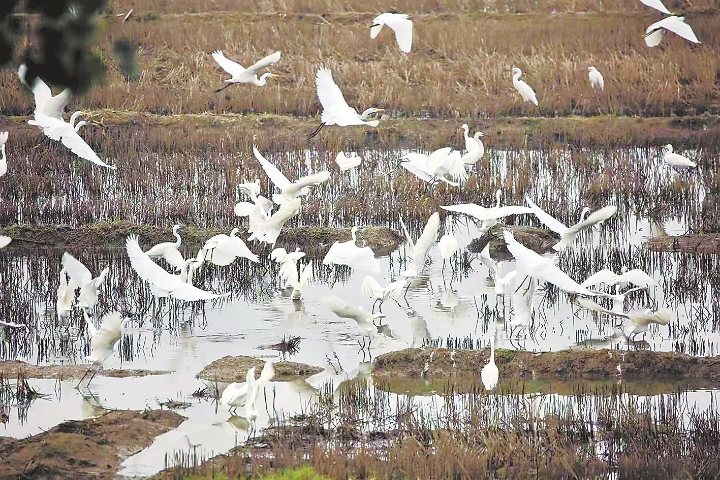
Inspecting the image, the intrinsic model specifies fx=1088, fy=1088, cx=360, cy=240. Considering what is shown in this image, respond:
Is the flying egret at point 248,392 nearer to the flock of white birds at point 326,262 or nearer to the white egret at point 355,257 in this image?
the flock of white birds at point 326,262

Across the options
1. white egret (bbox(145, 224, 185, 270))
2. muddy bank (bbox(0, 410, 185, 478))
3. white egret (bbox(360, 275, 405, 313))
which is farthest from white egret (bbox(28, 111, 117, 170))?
muddy bank (bbox(0, 410, 185, 478))

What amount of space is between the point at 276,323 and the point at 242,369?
5.03 ft

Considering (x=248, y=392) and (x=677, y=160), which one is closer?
(x=248, y=392)

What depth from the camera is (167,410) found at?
6047mm

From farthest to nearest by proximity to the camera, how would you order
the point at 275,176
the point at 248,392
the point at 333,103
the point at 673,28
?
the point at 673,28 → the point at 333,103 → the point at 275,176 → the point at 248,392

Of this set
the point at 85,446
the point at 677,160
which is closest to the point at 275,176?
the point at 85,446

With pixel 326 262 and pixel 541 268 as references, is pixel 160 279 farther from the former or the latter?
pixel 541 268

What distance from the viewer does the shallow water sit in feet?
20.9

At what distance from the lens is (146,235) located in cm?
1066

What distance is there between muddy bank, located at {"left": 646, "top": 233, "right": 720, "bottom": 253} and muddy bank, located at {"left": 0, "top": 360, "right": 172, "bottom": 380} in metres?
5.54

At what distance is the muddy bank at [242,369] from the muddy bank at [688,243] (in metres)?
4.77

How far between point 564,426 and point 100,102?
14.7 meters

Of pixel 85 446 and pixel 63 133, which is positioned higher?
pixel 63 133

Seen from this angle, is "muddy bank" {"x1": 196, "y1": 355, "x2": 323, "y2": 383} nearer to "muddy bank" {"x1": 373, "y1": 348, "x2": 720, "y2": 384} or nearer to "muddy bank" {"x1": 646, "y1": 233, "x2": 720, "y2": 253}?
"muddy bank" {"x1": 373, "y1": 348, "x2": 720, "y2": 384}
